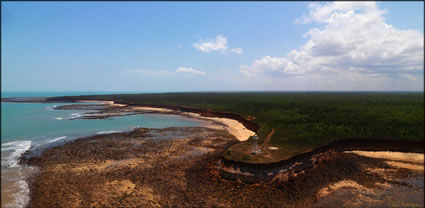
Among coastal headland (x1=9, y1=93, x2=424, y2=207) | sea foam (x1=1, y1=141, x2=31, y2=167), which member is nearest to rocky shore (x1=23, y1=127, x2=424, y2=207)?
coastal headland (x1=9, y1=93, x2=424, y2=207)

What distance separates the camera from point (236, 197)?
557 inches

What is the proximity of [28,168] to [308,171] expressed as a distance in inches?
1039

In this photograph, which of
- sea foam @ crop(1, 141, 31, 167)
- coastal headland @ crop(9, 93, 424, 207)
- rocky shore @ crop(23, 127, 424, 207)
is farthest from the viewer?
sea foam @ crop(1, 141, 31, 167)

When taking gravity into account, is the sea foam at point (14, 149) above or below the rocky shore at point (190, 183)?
above

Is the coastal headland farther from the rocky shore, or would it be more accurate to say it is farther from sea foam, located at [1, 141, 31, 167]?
sea foam, located at [1, 141, 31, 167]

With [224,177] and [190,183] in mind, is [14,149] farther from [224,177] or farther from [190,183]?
[224,177]

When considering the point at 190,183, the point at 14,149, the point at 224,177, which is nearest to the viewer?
the point at 190,183

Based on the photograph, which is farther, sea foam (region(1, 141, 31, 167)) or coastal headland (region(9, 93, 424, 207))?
sea foam (region(1, 141, 31, 167))

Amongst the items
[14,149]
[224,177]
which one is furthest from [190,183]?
[14,149]

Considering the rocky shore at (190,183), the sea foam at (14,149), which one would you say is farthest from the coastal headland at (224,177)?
the sea foam at (14,149)

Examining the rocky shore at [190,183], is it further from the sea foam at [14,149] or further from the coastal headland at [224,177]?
the sea foam at [14,149]

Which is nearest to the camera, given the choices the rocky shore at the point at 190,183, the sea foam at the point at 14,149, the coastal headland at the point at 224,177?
the rocky shore at the point at 190,183

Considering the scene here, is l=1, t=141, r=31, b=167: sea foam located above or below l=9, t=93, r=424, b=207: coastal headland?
above

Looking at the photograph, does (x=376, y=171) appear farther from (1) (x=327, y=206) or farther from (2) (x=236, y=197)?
(2) (x=236, y=197)
